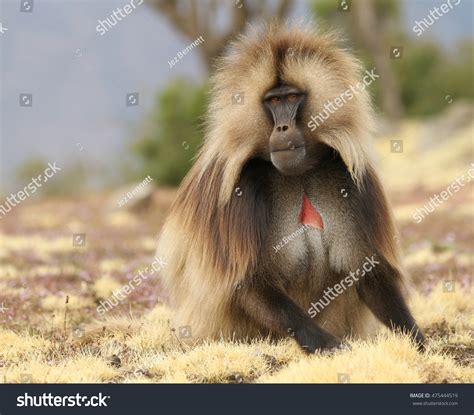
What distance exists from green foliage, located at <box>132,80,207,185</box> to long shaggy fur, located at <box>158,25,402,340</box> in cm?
1412

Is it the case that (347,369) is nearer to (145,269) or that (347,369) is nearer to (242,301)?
(242,301)

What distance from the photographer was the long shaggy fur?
15.3ft

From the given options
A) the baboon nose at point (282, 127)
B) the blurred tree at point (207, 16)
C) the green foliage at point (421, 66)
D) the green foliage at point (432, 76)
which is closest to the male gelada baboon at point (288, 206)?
the baboon nose at point (282, 127)

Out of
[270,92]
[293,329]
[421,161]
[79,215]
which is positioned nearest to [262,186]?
[270,92]

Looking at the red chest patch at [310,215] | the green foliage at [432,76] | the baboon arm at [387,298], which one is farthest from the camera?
the green foliage at [432,76]

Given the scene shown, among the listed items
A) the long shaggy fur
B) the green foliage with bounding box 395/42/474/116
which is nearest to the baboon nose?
the long shaggy fur

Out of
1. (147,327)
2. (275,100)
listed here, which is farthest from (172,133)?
(275,100)

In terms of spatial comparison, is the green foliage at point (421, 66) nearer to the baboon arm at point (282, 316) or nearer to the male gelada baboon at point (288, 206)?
the male gelada baboon at point (288, 206)

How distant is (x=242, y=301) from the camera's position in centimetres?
477

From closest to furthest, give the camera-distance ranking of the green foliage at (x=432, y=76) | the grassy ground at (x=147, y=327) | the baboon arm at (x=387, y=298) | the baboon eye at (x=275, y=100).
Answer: the grassy ground at (x=147, y=327) < the baboon eye at (x=275, y=100) < the baboon arm at (x=387, y=298) < the green foliage at (x=432, y=76)

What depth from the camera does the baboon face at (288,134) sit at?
14.8ft

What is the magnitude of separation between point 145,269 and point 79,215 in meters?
8.06
